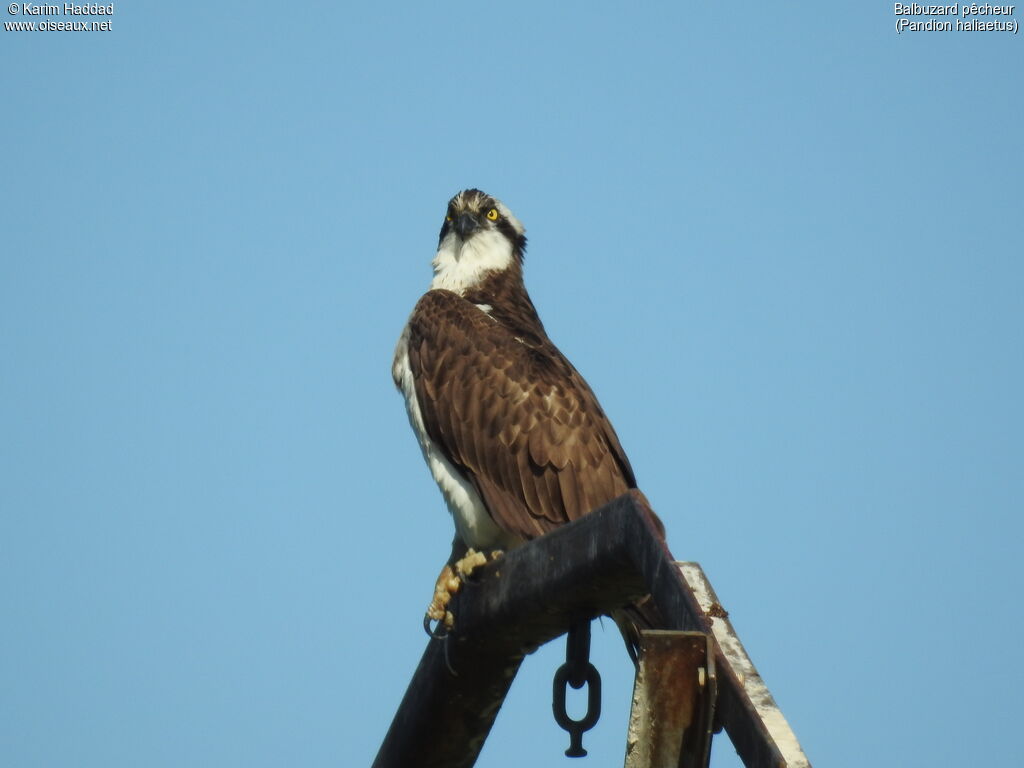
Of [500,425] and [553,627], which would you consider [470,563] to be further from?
[500,425]

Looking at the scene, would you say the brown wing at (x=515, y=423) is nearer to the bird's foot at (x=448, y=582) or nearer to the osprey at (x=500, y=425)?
the osprey at (x=500, y=425)

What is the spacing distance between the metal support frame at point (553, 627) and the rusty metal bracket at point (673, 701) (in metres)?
0.04

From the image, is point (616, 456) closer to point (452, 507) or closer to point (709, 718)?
Answer: point (452, 507)

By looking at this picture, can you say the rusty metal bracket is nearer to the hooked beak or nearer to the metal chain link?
the metal chain link

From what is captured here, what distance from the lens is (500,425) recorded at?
770 centimetres

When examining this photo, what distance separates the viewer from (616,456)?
765 cm

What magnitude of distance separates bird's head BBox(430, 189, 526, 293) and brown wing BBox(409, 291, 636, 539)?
1.41 metres

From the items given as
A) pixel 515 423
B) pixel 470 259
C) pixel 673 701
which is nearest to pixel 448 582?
pixel 515 423

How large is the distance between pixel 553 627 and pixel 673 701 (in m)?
1.44

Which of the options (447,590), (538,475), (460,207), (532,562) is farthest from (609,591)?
(460,207)

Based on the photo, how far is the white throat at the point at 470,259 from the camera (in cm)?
977

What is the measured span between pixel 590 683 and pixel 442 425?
11.8 feet

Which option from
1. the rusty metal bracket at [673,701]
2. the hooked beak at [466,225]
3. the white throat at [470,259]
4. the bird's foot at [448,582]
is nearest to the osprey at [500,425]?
the bird's foot at [448,582]

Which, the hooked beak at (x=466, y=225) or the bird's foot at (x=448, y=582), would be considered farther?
the hooked beak at (x=466, y=225)
